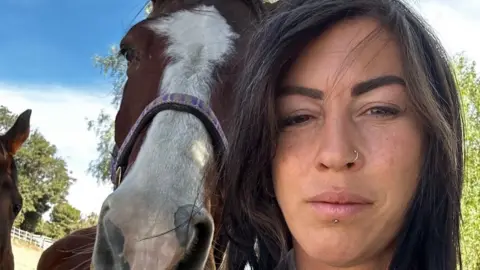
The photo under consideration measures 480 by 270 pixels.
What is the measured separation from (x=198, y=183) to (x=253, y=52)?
26.6 inches

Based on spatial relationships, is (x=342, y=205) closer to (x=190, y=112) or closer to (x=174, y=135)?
(x=174, y=135)

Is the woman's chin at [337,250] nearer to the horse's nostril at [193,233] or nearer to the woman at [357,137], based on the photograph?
the woman at [357,137]

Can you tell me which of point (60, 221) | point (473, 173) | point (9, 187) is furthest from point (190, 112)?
point (60, 221)

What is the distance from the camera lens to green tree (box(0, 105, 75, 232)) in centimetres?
3519

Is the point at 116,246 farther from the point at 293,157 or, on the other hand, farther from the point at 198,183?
the point at 293,157

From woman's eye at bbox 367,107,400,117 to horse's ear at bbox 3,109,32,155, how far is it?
16.3 feet

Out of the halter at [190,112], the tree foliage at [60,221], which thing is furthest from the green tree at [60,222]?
the halter at [190,112]

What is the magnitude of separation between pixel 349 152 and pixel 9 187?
4714 millimetres

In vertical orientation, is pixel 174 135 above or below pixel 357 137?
above

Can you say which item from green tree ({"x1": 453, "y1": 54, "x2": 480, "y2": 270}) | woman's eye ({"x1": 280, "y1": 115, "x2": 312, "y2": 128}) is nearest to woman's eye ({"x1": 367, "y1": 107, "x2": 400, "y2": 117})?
woman's eye ({"x1": 280, "y1": 115, "x2": 312, "y2": 128})

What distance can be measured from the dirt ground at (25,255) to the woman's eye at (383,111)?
19.5m

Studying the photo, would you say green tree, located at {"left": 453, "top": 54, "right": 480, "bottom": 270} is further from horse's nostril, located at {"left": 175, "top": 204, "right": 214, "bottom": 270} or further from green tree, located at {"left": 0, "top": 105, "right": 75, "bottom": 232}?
green tree, located at {"left": 0, "top": 105, "right": 75, "bottom": 232}

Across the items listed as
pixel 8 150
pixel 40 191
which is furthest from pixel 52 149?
pixel 8 150

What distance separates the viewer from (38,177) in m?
39.2
